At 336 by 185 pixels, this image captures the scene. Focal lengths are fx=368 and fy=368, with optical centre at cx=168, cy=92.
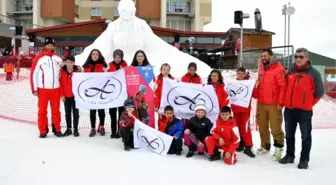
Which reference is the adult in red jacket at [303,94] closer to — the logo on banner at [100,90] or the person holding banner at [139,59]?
the person holding banner at [139,59]

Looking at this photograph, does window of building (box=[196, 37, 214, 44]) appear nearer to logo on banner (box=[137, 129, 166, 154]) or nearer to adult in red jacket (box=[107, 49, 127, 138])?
adult in red jacket (box=[107, 49, 127, 138])

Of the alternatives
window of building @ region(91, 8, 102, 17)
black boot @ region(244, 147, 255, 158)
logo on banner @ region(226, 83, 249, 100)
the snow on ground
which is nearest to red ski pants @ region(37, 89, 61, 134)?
the snow on ground

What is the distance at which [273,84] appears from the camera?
498 cm

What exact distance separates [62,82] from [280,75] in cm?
339

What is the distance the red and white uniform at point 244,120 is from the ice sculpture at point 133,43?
687 centimetres

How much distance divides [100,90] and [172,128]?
151cm

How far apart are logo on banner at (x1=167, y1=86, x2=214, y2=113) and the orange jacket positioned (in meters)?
0.91

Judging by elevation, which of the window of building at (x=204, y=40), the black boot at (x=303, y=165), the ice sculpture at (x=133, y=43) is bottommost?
the black boot at (x=303, y=165)

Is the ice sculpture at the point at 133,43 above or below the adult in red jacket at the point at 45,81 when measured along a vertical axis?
above

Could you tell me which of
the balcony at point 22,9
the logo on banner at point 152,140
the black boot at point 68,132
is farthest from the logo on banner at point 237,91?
the balcony at point 22,9

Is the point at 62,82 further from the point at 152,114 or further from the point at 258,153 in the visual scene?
the point at 258,153

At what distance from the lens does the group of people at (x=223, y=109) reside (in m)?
4.62

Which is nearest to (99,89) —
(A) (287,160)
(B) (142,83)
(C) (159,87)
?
(B) (142,83)

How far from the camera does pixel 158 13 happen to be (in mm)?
40812
